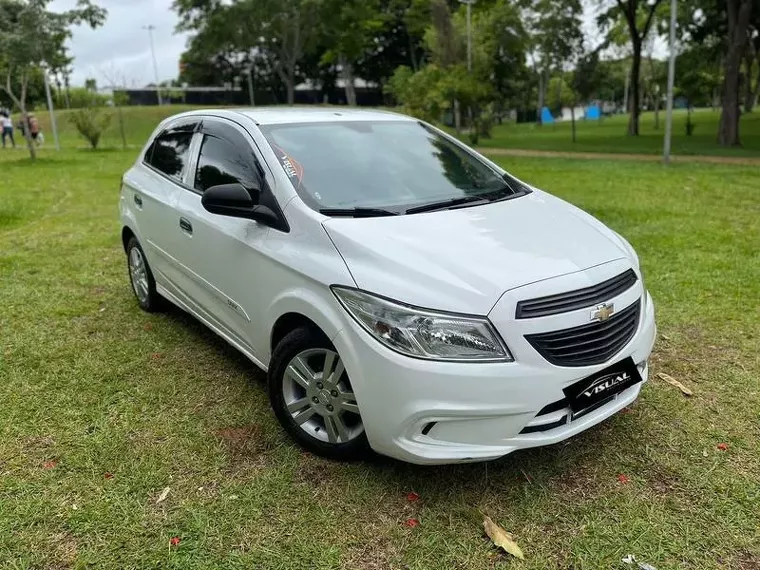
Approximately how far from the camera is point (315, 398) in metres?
3.04

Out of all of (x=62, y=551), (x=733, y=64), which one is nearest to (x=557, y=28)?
(x=733, y=64)

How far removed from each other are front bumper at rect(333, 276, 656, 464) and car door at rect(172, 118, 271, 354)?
901 millimetres

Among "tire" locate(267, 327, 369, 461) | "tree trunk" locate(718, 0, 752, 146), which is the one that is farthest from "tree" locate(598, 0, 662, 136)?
"tire" locate(267, 327, 369, 461)

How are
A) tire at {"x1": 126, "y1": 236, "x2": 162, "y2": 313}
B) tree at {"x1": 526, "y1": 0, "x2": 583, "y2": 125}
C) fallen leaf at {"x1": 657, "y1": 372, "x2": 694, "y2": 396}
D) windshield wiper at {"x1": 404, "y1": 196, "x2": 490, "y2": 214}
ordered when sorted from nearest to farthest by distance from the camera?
1. windshield wiper at {"x1": 404, "y1": 196, "x2": 490, "y2": 214}
2. fallen leaf at {"x1": 657, "y1": 372, "x2": 694, "y2": 396}
3. tire at {"x1": 126, "y1": 236, "x2": 162, "y2": 313}
4. tree at {"x1": 526, "y1": 0, "x2": 583, "y2": 125}

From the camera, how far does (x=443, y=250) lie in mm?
2807

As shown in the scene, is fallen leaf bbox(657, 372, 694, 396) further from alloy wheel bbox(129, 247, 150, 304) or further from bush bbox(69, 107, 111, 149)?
bush bbox(69, 107, 111, 149)

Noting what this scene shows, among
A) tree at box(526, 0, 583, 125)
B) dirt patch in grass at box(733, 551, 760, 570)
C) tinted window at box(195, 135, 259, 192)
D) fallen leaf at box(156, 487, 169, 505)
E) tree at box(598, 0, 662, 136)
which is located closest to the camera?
dirt patch in grass at box(733, 551, 760, 570)

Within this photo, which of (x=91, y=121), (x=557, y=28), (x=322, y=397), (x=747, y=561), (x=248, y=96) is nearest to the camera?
(x=747, y=561)

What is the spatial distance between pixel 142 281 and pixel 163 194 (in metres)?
1.08

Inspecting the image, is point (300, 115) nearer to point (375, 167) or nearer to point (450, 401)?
point (375, 167)

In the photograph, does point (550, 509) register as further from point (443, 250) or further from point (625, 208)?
point (625, 208)

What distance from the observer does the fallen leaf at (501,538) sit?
2.52 meters

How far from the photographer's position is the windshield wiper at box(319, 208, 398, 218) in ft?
10.2

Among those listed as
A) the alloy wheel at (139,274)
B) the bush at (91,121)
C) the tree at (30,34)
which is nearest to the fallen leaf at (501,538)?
the alloy wheel at (139,274)
